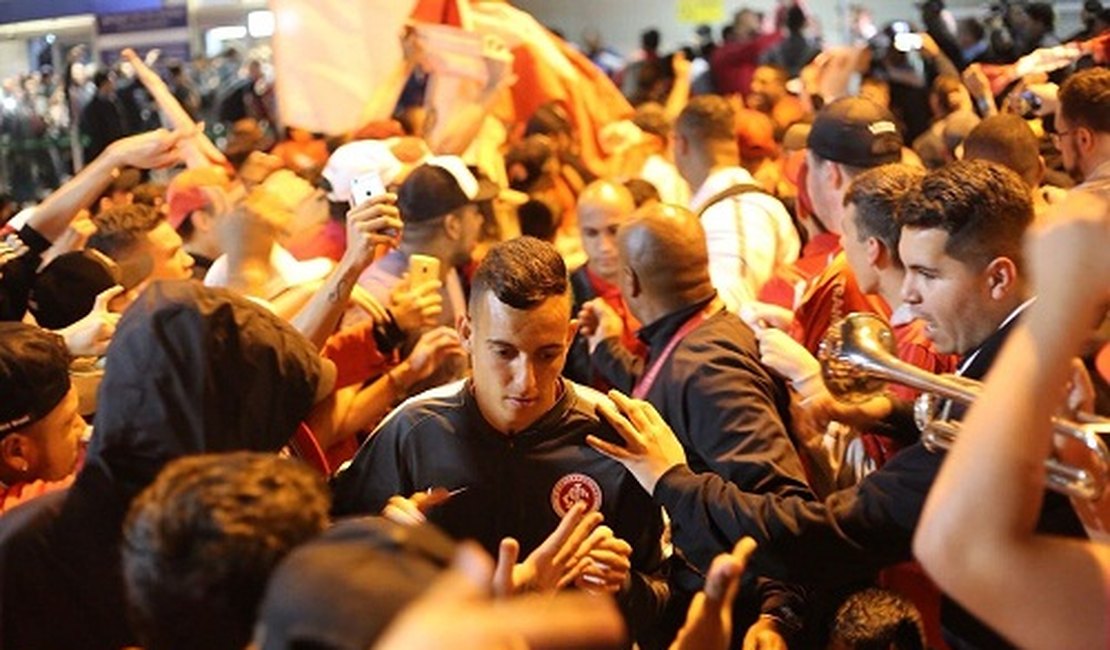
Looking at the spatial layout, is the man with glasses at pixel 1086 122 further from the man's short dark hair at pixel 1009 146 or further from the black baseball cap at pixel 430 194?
the black baseball cap at pixel 430 194

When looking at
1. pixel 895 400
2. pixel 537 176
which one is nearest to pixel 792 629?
pixel 895 400

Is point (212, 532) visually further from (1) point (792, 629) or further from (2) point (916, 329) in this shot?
(2) point (916, 329)

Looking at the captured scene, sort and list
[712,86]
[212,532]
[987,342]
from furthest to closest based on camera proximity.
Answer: [712,86]
[987,342]
[212,532]

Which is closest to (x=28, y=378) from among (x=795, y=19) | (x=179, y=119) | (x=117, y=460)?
(x=117, y=460)

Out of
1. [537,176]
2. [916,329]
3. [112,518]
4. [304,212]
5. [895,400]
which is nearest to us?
[112,518]

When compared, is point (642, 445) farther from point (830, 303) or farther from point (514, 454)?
point (830, 303)

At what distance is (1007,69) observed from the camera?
8.73m

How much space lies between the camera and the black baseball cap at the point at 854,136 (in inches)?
230

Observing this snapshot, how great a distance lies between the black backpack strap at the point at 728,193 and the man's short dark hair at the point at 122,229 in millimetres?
2062

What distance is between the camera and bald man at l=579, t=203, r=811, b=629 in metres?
3.94

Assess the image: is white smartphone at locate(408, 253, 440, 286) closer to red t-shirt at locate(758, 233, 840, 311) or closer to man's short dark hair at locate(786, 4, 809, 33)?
red t-shirt at locate(758, 233, 840, 311)

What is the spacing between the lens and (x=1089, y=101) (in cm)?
594

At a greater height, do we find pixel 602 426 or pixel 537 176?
pixel 602 426

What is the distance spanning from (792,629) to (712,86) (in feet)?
36.0
